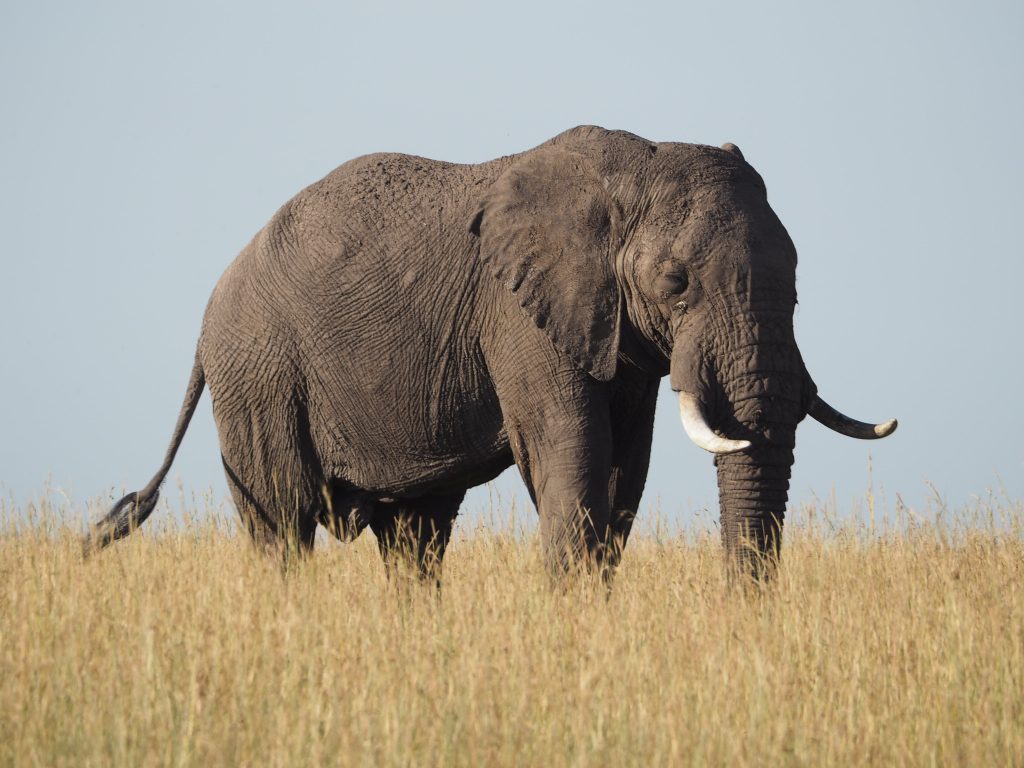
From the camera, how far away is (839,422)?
8.88 metres

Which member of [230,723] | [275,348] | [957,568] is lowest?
[957,568]

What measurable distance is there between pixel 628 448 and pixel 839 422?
133 cm

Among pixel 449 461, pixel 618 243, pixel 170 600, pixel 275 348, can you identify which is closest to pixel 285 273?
pixel 275 348

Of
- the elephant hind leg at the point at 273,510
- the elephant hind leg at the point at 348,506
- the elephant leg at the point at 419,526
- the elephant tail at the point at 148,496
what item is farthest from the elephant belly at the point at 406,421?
the elephant tail at the point at 148,496

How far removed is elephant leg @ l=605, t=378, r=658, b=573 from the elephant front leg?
0.47 m

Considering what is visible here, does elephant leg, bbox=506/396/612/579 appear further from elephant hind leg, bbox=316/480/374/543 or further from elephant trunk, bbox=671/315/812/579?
elephant hind leg, bbox=316/480/374/543

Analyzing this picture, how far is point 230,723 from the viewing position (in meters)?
5.41

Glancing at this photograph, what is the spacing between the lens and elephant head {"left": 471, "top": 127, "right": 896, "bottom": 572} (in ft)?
26.2

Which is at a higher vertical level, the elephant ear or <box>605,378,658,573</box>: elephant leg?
the elephant ear

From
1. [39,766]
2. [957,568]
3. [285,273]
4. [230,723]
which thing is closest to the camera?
[39,766]

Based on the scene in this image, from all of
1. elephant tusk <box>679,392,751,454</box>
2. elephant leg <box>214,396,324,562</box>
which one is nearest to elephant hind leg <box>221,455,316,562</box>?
elephant leg <box>214,396,324,562</box>

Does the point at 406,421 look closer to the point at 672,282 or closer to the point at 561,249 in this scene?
the point at 561,249

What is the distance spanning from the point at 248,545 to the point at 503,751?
512 cm

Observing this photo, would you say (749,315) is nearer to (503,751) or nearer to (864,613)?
(864,613)
